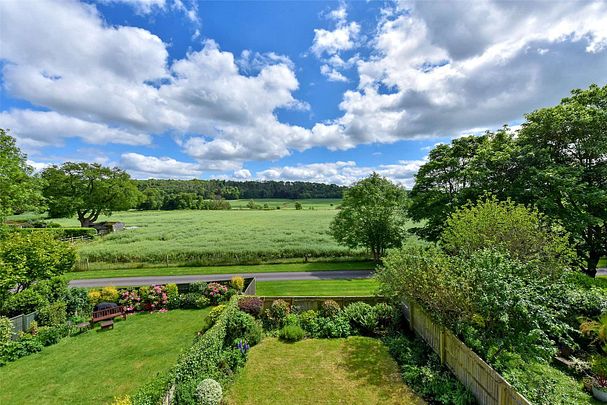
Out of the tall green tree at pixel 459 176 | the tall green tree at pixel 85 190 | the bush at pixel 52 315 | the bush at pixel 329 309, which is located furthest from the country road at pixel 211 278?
the tall green tree at pixel 85 190

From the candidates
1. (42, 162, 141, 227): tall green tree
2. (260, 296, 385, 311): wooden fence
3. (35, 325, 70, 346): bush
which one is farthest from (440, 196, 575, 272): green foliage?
(42, 162, 141, 227): tall green tree

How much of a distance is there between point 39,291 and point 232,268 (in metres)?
14.8

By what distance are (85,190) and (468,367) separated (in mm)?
58748

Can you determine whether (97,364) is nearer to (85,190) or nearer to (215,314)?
(215,314)

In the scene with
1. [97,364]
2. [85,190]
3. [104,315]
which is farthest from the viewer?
[85,190]

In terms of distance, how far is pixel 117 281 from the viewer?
23859 millimetres

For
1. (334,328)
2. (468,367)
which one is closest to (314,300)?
(334,328)

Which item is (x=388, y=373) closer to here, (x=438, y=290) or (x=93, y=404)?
(x=438, y=290)

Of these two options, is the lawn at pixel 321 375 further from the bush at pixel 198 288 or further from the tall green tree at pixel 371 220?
the tall green tree at pixel 371 220

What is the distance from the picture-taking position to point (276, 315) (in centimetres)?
1405

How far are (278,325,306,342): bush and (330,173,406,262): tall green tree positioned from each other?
16998 millimetres

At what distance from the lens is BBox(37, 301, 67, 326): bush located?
14445 millimetres

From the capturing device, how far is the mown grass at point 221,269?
26.1 metres

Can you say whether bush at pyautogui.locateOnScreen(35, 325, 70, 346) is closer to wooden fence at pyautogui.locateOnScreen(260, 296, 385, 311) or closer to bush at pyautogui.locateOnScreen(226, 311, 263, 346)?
bush at pyautogui.locateOnScreen(226, 311, 263, 346)
